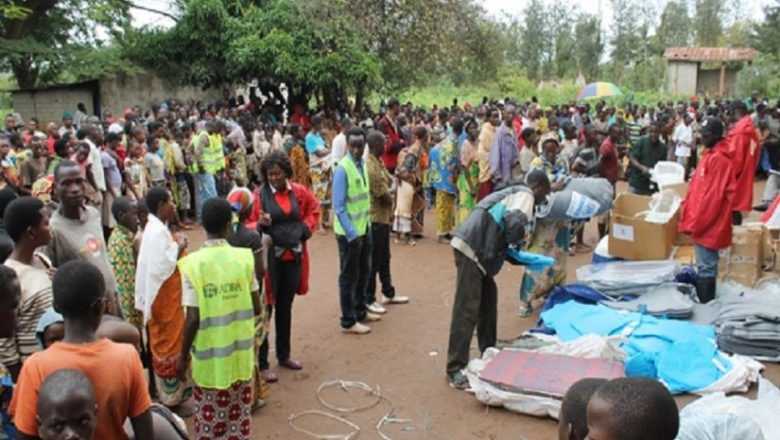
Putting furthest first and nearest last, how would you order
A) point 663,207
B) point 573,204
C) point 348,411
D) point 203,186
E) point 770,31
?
1. point 770,31
2. point 203,186
3. point 663,207
4. point 573,204
5. point 348,411

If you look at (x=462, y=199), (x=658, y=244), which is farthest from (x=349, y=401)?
(x=462, y=199)

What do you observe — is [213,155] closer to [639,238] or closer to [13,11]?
[639,238]

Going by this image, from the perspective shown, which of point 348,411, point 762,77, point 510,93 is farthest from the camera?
point 510,93

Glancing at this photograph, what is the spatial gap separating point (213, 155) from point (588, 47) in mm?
39419

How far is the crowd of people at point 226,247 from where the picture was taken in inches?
97.0

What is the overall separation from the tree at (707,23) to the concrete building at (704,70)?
56.6 feet

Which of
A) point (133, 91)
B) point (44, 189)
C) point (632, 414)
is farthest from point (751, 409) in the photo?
point (133, 91)

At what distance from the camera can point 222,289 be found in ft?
12.2

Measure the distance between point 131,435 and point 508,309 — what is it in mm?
4953

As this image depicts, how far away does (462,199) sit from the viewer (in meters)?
9.52

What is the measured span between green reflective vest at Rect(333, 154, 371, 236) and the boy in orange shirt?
3548 mm

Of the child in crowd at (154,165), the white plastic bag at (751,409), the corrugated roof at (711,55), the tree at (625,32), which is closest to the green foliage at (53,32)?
the child in crowd at (154,165)

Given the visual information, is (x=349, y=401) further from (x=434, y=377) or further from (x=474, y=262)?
(x=474, y=262)

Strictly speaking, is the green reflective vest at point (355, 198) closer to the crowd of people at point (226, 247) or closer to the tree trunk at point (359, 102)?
the crowd of people at point (226, 247)
